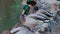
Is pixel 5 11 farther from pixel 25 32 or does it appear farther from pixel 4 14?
pixel 25 32

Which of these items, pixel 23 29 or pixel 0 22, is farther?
pixel 0 22

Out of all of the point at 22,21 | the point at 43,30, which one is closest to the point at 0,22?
the point at 43,30

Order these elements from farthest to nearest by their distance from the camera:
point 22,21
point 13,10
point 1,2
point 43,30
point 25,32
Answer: point 13,10, point 1,2, point 43,30, point 22,21, point 25,32

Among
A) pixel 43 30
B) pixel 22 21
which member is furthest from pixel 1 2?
pixel 22 21

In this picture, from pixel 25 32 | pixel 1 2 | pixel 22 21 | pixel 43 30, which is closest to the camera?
pixel 25 32

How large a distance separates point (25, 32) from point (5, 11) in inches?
59.6

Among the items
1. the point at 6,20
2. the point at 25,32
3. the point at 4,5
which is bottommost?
the point at 6,20

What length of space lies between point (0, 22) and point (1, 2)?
10.8 inches

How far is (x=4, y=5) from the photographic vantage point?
92.8 inches

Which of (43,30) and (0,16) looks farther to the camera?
(0,16)

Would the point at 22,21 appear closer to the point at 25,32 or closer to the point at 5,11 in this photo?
the point at 25,32

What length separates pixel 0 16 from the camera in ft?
7.57

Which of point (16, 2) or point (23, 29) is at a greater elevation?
point (23, 29)

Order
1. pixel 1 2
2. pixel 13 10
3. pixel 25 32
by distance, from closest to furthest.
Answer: pixel 25 32
pixel 1 2
pixel 13 10
